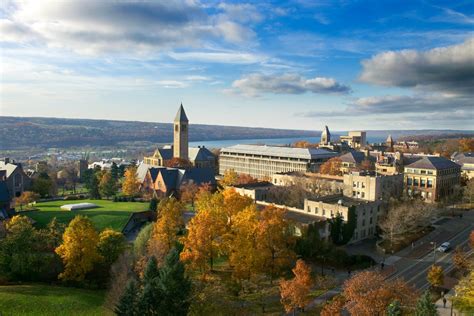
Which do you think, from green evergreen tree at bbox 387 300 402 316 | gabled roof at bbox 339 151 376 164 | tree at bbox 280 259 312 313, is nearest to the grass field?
tree at bbox 280 259 312 313

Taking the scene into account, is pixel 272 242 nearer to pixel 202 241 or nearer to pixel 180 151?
pixel 202 241

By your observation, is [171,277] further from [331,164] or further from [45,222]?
[331,164]

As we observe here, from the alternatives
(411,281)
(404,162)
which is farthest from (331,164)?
(411,281)

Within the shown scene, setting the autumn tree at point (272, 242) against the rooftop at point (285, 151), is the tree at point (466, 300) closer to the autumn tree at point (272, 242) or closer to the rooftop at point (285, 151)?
the autumn tree at point (272, 242)

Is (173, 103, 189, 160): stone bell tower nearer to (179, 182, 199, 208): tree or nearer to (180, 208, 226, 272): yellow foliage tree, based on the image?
(179, 182, 199, 208): tree

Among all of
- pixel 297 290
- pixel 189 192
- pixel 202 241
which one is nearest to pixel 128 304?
pixel 202 241
